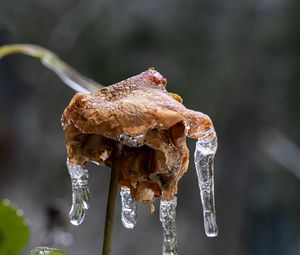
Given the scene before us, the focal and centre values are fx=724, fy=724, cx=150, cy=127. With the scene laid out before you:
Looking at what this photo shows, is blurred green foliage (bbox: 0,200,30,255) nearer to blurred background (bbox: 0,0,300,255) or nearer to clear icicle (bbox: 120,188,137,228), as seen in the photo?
clear icicle (bbox: 120,188,137,228)

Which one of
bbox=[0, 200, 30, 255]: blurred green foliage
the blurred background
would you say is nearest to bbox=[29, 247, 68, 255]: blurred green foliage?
bbox=[0, 200, 30, 255]: blurred green foliage

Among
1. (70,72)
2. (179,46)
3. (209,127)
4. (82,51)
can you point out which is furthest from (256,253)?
(209,127)

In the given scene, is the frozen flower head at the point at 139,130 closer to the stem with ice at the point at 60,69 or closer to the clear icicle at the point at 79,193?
the clear icicle at the point at 79,193

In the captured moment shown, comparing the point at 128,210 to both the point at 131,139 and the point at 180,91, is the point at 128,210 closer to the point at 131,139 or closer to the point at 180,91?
the point at 131,139

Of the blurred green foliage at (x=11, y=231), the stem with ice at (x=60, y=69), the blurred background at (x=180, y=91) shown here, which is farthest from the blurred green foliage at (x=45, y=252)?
the blurred background at (x=180, y=91)

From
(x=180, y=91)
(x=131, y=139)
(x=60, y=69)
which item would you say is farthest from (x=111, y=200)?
(x=180, y=91)
